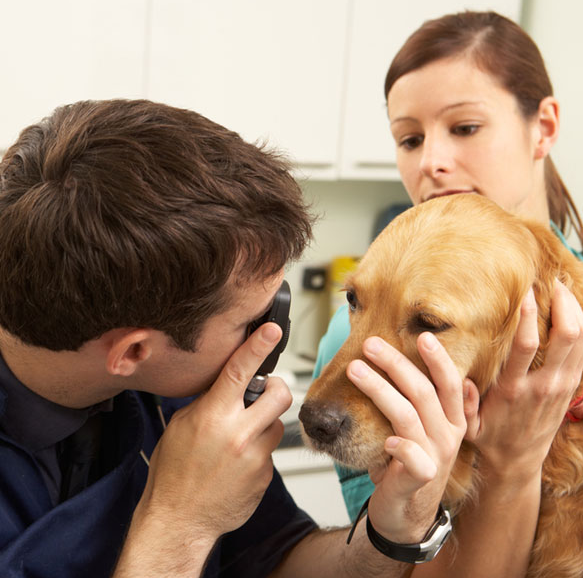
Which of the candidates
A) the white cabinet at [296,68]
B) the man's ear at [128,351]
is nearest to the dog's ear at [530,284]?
the man's ear at [128,351]

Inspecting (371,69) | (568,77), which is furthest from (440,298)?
(568,77)

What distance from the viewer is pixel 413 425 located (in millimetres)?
1030

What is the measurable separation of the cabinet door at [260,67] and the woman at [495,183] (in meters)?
1.10

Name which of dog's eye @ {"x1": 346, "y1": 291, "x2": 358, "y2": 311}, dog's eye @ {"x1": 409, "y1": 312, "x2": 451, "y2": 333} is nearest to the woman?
dog's eye @ {"x1": 409, "y1": 312, "x2": 451, "y2": 333}

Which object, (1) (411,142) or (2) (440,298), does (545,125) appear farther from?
(2) (440,298)

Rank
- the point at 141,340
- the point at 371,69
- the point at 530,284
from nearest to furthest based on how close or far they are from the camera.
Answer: the point at 141,340
the point at 530,284
the point at 371,69

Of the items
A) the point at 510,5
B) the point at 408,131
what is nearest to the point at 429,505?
the point at 408,131

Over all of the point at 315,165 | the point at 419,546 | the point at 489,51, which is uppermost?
the point at 489,51

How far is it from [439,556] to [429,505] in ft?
0.65

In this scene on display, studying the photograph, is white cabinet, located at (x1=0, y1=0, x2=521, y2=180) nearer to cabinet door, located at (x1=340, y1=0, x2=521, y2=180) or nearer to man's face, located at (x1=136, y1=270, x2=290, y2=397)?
cabinet door, located at (x1=340, y1=0, x2=521, y2=180)

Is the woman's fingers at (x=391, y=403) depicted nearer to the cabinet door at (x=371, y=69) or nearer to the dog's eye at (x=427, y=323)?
the dog's eye at (x=427, y=323)

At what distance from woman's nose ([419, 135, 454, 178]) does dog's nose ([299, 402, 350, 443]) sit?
1.85ft

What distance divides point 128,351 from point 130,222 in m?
0.22

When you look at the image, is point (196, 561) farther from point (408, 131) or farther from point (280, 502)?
point (408, 131)
